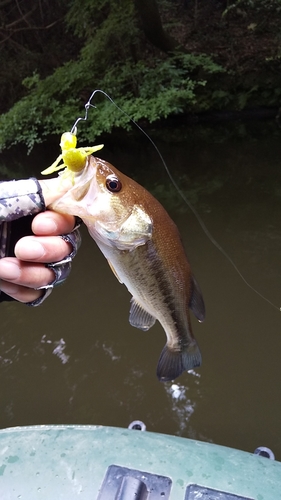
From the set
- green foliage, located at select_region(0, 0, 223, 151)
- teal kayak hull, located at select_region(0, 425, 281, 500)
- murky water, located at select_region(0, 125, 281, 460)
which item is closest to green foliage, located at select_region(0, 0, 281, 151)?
green foliage, located at select_region(0, 0, 223, 151)

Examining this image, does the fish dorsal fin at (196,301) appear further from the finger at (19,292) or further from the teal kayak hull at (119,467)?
the teal kayak hull at (119,467)

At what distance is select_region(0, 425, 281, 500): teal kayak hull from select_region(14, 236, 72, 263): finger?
111cm

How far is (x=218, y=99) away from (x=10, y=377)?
8020 millimetres

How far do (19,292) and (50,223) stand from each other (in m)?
0.29

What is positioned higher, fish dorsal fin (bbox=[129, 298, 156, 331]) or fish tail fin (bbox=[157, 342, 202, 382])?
fish dorsal fin (bbox=[129, 298, 156, 331])

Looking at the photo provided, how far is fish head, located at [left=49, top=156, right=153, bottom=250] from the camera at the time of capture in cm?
123

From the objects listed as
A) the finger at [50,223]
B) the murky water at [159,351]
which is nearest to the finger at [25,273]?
the finger at [50,223]

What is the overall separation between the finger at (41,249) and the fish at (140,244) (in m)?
0.11

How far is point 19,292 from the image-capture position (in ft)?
4.45

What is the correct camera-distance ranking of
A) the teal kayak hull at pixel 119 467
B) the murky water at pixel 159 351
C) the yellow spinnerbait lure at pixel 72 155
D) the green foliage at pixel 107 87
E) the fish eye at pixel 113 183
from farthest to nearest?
the green foliage at pixel 107 87
the murky water at pixel 159 351
the teal kayak hull at pixel 119 467
the fish eye at pixel 113 183
the yellow spinnerbait lure at pixel 72 155

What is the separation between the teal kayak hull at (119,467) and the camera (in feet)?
5.66

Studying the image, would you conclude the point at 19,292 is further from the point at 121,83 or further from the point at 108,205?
the point at 121,83

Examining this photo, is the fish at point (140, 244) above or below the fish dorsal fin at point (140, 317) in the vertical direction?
above

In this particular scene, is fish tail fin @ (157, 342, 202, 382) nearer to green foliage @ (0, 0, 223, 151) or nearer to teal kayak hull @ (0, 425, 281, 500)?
teal kayak hull @ (0, 425, 281, 500)
